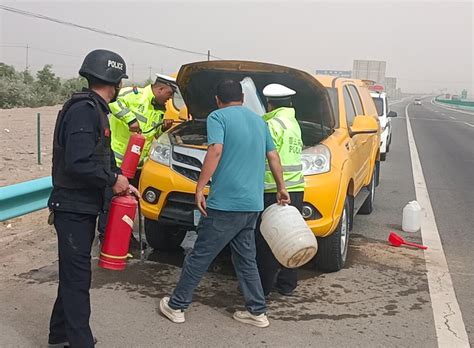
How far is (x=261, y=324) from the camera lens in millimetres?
4141

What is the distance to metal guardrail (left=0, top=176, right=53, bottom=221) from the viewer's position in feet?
17.9

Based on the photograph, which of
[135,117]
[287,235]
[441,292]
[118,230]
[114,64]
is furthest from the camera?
[135,117]

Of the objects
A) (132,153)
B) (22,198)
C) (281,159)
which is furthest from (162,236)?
(281,159)

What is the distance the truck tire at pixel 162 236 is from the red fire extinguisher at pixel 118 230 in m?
2.10

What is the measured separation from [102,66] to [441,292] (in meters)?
3.46

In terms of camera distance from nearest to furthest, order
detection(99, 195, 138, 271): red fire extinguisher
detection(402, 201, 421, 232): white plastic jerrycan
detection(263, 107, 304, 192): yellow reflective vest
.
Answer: detection(99, 195, 138, 271): red fire extinguisher → detection(263, 107, 304, 192): yellow reflective vest → detection(402, 201, 421, 232): white plastic jerrycan

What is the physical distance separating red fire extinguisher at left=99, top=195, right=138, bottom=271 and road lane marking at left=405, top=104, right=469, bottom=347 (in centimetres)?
223

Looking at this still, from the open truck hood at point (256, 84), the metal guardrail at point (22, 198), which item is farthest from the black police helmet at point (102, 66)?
the metal guardrail at point (22, 198)

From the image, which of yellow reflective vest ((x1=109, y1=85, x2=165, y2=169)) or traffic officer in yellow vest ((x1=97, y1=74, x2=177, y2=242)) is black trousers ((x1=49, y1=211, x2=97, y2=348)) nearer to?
traffic officer in yellow vest ((x1=97, y1=74, x2=177, y2=242))

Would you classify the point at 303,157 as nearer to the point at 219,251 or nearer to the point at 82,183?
the point at 219,251

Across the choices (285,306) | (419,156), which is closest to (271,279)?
(285,306)

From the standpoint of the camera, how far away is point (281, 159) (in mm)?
4523

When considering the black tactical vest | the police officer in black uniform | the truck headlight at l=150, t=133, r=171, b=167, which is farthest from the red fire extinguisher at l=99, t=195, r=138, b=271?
the truck headlight at l=150, t=133, r=171, b=167

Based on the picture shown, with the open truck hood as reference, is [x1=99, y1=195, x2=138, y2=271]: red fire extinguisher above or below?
below
